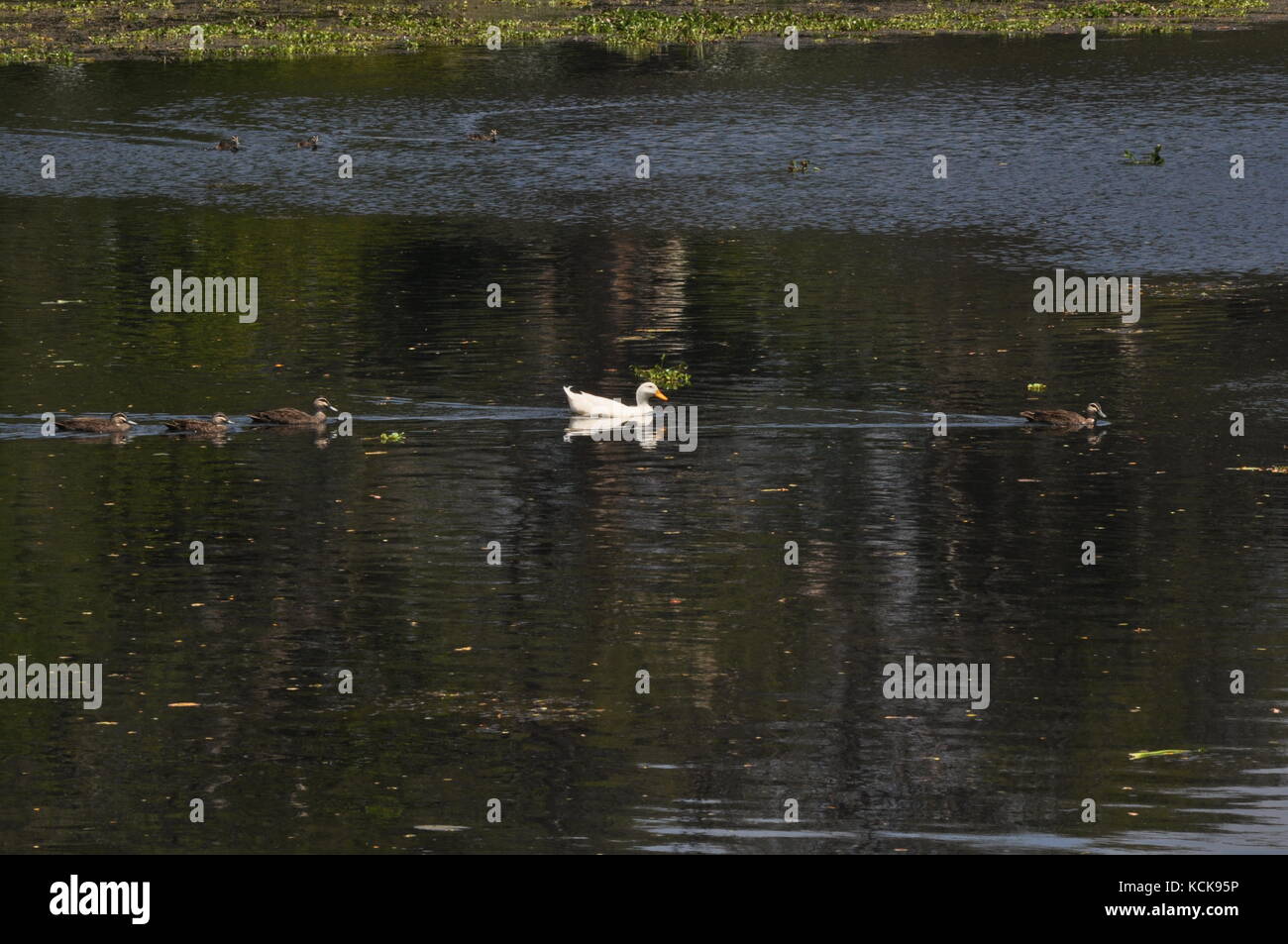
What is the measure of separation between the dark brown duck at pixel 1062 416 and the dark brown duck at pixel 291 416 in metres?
11.0

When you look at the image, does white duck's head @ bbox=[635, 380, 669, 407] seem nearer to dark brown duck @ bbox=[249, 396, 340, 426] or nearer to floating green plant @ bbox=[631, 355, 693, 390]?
floating green plant @ bbox=[631, 355, 693, 390]

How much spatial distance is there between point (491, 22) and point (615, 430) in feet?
191

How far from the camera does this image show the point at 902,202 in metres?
56.0

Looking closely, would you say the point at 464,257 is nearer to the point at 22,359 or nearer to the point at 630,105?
the point at 22,359

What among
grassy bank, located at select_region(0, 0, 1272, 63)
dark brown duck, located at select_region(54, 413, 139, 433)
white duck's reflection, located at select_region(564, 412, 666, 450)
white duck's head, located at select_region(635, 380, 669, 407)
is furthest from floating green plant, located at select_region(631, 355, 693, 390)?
grassy bank, located at select_region(0, 0, 1272, 63)

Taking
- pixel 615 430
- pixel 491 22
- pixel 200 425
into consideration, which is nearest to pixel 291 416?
pixel 200 425

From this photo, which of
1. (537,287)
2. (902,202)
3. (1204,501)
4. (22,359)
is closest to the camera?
(1204,501)

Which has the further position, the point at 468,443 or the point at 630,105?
the point at 630,105

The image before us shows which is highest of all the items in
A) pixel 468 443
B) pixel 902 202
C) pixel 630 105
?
pixel 630 105

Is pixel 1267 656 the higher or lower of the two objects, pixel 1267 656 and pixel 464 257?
the lower

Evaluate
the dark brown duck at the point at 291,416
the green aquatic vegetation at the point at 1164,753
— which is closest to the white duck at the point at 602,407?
the dark brown duck at the point at 291,416

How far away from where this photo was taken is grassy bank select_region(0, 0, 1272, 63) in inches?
3226
